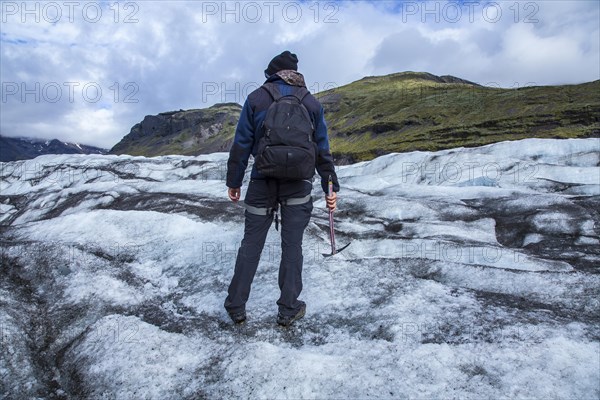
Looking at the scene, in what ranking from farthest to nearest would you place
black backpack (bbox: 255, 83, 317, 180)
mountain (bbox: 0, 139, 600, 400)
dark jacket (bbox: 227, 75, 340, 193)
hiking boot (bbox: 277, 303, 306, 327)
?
hiking boot (bbox: 277, 303, 306, 327), dark jacket (bbox: 227, 75, 340, 193), black backpack (bbox: 255, 83, 317, 180), mountain (bbox: 0, 139, 600, 400)

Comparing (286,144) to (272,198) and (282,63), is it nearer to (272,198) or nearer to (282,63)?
(272,198)

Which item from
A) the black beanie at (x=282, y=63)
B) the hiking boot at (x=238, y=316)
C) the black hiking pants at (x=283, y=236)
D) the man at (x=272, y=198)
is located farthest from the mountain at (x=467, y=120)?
the hiking boot at (x=238, y=316)

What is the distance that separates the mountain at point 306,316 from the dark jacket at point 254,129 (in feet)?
8.98

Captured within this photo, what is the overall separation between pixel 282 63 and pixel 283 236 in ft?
9.99

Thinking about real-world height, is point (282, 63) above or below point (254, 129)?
above

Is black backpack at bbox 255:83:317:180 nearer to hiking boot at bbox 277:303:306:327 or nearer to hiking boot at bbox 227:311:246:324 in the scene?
hiking boot at bbox 277:303:306:327

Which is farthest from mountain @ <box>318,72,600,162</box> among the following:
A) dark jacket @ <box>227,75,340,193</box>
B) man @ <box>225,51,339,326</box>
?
man @ <box>225,51,339,326</box>

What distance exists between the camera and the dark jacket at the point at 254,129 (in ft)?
21.0

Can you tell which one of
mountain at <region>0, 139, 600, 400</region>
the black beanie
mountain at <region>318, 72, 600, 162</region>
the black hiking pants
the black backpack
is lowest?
mountain at <region>0, 139, 600, 400</region>

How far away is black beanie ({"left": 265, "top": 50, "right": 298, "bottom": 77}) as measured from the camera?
22.0ft

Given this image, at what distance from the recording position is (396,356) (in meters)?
5.62

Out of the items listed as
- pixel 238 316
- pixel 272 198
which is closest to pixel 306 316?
pixel 238 316

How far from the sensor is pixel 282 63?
A: 672cm

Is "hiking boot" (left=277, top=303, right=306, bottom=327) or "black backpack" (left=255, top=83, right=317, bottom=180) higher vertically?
"black backpack" (left=255, top=83, right=317, bottom=180)
